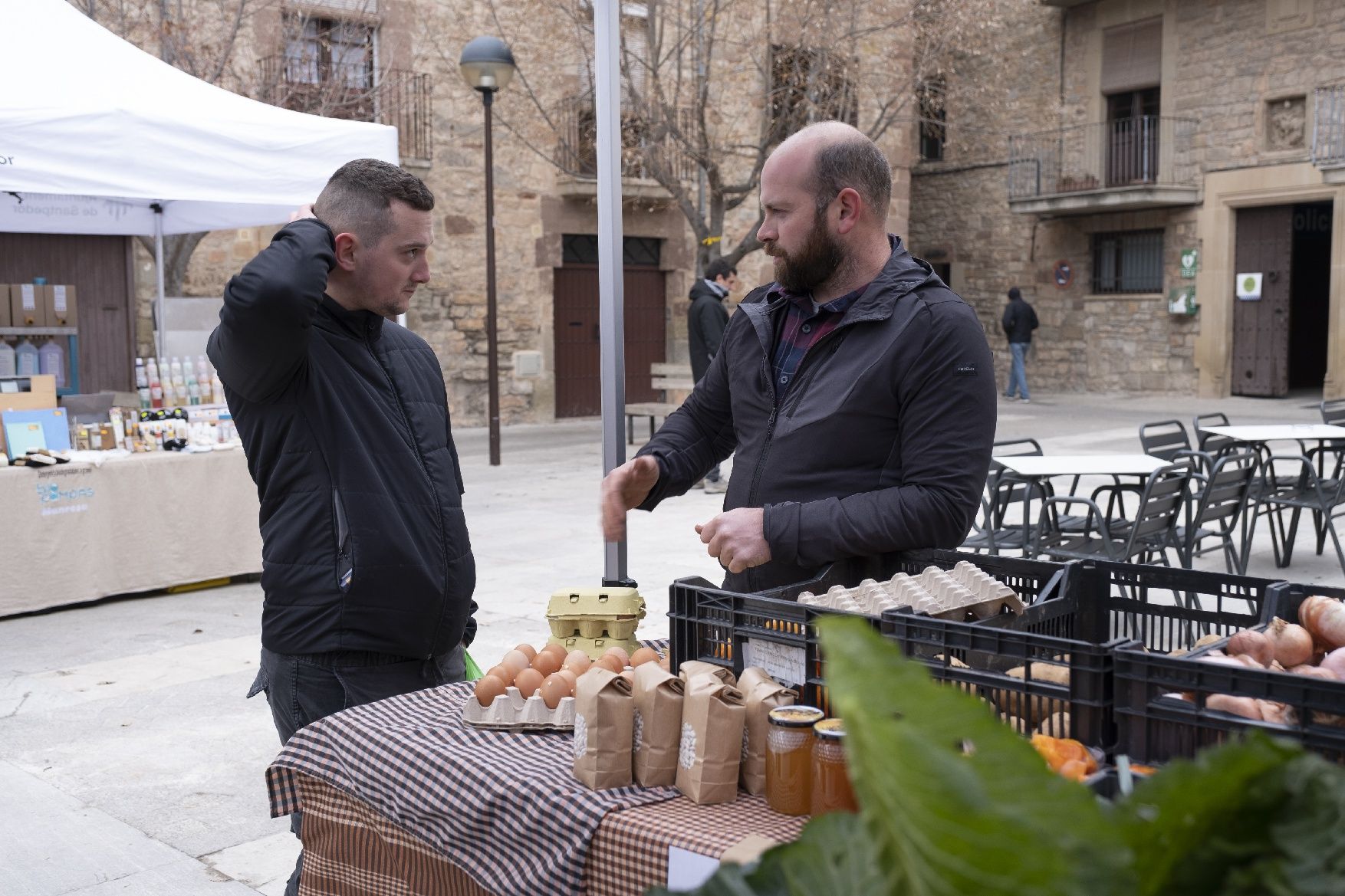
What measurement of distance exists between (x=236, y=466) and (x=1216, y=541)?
6.31 meters

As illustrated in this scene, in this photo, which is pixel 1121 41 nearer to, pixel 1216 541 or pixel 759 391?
pixel 1216 541

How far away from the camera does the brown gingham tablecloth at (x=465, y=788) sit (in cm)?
199

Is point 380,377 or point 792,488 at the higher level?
point 380,377

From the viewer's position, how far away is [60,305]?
931 cm

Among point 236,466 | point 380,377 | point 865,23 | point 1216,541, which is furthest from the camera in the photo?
point 865,23

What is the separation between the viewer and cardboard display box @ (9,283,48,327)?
29.6 feet

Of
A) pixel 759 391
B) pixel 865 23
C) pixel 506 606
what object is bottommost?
pixel 506 606

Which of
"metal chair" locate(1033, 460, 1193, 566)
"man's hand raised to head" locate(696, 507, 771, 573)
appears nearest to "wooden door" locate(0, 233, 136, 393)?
"metal chair" locate(1033, 460, 1193, 566)

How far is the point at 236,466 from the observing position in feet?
24.6

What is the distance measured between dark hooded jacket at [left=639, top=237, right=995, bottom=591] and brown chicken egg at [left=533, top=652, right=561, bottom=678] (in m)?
0.44

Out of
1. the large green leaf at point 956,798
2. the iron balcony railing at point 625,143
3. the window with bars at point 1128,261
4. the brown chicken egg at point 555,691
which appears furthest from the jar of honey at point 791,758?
the window with bars at point 1128,261

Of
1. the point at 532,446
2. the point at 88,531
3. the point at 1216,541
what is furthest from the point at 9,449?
the point at 532,446

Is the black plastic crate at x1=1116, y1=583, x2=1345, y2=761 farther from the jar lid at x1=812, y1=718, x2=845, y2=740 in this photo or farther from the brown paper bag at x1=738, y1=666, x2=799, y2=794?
the brown paper bag at x1=738, y1=666, x2=799, y2=794

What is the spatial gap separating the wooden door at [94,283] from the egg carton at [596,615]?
807 cm
